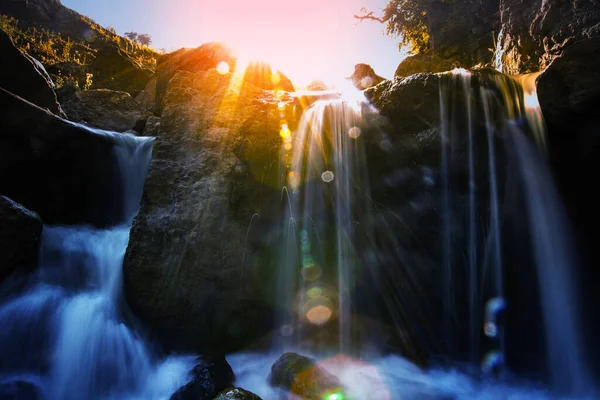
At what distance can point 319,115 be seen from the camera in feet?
17.7

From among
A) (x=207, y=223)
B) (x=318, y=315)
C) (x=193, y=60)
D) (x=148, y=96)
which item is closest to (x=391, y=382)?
(x=318, y=315)

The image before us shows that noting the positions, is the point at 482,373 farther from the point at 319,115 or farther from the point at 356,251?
the point at 319,115

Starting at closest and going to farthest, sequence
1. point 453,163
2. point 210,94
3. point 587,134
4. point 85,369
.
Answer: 1. point 85,369
2. point 587,134
3. point 453,163
4. point 210,94

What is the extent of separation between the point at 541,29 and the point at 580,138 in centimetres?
203

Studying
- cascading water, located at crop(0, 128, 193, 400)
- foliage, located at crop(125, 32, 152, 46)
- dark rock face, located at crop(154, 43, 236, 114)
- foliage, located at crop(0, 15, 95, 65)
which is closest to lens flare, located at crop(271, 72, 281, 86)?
dark rock face, located at crop(154, 43, 236, 114)

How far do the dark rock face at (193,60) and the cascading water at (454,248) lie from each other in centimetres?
901

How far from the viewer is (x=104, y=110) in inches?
352

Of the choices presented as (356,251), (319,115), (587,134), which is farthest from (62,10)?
(587,134)

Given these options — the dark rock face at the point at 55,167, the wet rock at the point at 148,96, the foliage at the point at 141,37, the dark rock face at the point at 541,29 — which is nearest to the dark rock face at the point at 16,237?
the dark rock face at the point at 55,167

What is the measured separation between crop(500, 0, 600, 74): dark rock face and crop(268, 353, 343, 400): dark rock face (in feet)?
18.9

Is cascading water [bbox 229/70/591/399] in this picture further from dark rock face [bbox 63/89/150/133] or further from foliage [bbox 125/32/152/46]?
foliage [bbox 125/32/152/46]

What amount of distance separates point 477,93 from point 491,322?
3.72 m

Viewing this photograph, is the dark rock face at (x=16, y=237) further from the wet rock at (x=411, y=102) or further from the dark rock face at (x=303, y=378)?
the wet rock at (x=411, y=102)

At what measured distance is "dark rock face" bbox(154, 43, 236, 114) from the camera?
40.0ft
